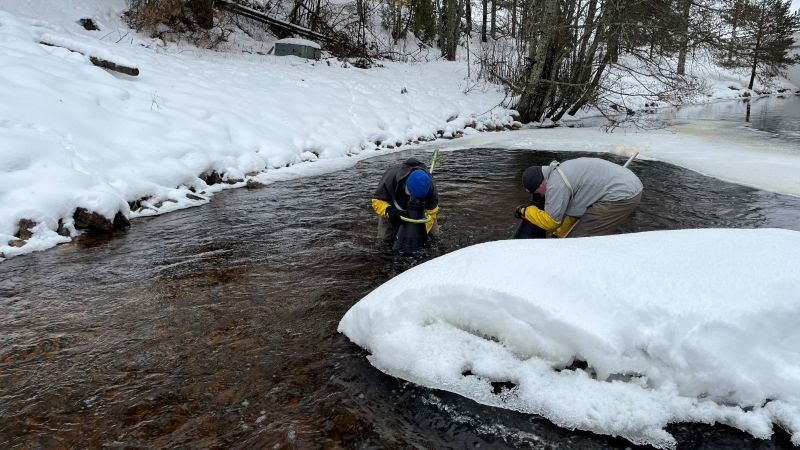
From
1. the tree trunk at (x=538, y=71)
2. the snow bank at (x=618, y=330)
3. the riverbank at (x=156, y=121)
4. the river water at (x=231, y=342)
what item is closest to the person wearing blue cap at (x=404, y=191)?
the river water at (x=231, y=342)

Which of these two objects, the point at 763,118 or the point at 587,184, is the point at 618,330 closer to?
the point at 587,184

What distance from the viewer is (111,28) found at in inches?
482

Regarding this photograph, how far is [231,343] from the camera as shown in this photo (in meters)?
3.39

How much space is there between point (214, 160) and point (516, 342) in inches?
246

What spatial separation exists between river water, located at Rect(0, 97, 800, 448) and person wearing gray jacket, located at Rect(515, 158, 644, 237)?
116cm

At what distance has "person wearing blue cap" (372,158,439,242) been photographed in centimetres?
465

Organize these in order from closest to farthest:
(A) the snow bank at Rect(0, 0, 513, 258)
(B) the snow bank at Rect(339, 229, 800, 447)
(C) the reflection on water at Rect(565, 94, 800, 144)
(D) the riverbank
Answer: (B) the snow bank at Rect(339, 229, 800, 447), (D) the riverbank, (A) the snow bank at Rect(0, 0, 513, 258), (C) the reflection on water at Rect(565, 94, 800, 144)

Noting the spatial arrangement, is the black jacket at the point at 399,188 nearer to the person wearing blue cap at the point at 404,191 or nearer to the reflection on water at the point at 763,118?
the person wearing blue cap at the point at 404,191

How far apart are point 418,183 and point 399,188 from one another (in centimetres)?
37

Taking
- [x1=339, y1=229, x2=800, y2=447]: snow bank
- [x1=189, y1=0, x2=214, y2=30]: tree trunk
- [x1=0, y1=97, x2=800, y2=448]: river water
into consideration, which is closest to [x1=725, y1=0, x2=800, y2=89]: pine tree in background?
[x1=0, y1=97, x2=800, y2=448]: river water

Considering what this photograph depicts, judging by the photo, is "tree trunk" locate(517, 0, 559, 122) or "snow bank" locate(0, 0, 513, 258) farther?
"tree trunk" locate(517, 0, 559, 122)

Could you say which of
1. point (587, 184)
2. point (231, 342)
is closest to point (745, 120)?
point (587, 184)

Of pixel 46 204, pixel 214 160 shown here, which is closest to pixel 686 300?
pixel 46 204

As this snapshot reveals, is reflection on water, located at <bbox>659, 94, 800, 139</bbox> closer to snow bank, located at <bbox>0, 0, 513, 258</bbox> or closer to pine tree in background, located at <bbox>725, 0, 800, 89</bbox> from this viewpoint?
pine tree in background, located at <bbox>725, 0, 800, 89</bbox>
